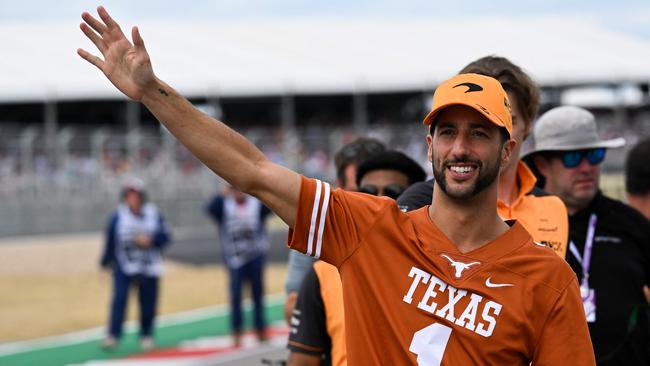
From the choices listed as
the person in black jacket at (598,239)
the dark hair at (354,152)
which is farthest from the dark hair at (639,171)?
the dark hair at (354,152)

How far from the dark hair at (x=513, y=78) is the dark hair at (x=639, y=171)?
1841 millimetres

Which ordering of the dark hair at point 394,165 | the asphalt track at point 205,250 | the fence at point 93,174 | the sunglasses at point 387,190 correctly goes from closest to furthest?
the sunglasses at point 387,190, the dark hair at point 394,165, the asphalt track at point 205,250, the fence at point 93,174

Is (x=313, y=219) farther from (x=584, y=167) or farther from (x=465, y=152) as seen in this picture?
(x=584, y=167)

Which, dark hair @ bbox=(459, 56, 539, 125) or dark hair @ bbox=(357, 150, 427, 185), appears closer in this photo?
dark hair @ bbox=(459, 56, 539, 125)

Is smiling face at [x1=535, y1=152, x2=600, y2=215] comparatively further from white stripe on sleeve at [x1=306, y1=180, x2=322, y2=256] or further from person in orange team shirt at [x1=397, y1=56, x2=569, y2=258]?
white stripe on sleeve at [x1=306, y1=180, x2=322, y2=256]

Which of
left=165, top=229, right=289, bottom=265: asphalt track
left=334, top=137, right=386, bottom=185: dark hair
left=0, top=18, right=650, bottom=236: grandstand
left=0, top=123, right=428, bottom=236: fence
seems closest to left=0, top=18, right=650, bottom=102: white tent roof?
left=0, top=18, right=650, bottom=236: grandstand

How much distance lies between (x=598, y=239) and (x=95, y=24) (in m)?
2.54

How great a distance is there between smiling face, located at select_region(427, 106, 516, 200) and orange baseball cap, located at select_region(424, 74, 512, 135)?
3 cm

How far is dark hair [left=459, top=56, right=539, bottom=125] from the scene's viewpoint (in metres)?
3.70

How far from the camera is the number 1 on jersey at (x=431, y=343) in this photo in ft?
9.12

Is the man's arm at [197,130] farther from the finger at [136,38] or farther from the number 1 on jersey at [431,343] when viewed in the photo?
the number 1 on jersey at [431,343]

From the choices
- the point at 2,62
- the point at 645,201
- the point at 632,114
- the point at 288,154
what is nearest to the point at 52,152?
the point at 288,154

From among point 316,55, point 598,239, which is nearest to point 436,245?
point 598,239

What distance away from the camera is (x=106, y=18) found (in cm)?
294
